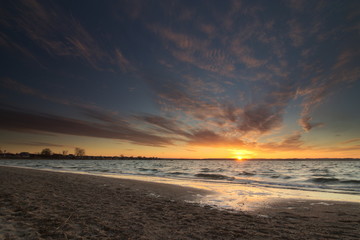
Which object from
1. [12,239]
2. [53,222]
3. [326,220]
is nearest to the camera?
[12,239]

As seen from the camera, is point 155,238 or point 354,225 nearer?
point 155,238

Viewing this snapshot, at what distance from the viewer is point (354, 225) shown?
715 cm

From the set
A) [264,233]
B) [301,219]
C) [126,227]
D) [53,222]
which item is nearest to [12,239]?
[53,222]

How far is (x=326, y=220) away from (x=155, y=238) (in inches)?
286

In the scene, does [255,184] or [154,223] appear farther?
[255,184]

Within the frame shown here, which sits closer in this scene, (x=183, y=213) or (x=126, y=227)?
(x=126, y=227)

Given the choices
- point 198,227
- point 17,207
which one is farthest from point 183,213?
point 17,207

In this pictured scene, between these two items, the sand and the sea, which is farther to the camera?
the sea

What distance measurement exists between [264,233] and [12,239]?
6.76 m

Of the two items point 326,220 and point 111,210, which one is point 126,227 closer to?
point 111,210

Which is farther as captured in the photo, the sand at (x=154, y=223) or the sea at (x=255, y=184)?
the sea at (x=255, y=184)

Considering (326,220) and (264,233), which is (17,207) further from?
(326,220)

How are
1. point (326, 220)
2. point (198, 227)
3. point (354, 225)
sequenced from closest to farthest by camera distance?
point (198, 227)
point (354, 225)
point (326, 220)

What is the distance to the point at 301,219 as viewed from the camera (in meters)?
7.86
